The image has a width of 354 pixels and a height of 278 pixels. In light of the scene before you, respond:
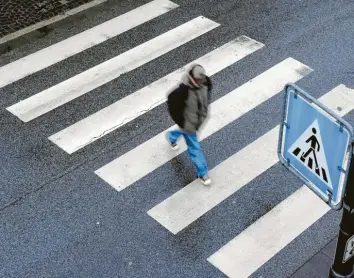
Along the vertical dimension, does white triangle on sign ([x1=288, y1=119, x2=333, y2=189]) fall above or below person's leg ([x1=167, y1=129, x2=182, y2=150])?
above

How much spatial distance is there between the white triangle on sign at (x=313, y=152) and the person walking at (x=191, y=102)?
259cm

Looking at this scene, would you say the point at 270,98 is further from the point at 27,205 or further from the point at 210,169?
the point at 27,205

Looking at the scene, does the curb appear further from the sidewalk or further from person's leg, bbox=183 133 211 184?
the sidewalk

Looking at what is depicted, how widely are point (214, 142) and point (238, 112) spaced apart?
2.46 ft

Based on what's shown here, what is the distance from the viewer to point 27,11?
11961 millimetres

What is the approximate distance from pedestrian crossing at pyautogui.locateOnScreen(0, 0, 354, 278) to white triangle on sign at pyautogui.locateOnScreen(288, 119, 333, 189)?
98.7 inches

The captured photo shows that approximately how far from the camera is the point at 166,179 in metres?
8.58

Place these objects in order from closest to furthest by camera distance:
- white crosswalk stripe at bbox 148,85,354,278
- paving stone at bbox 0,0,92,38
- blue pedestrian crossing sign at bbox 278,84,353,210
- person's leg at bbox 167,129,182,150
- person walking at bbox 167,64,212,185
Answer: blue pedestrian crossing sign at bbox 278,84,353,210 → white crosswalk stripe at bbox 148,85,354,278 → person walking at bbox 167,64,212,185 → person's leg at bbox 167,129,182,150 → paving stone at bbox 0,0,92,38

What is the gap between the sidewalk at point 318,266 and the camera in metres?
7.31

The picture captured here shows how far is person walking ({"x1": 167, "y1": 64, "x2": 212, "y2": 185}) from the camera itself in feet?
25.3

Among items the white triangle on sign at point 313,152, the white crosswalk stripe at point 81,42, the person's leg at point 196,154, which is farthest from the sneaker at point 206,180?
the white crosswalk stripe at point 81,42

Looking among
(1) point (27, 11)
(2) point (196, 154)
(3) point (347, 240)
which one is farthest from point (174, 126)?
(3) point (347, 240)

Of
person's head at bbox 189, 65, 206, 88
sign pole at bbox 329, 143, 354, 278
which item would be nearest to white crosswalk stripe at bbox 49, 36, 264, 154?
person's head at bbox 189, 65, 206, 88

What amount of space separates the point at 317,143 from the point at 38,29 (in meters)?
7.64
